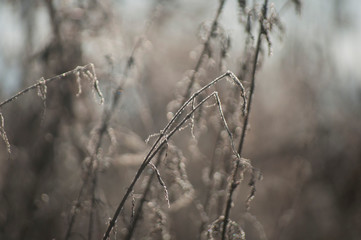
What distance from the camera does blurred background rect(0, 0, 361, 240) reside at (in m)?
1.88

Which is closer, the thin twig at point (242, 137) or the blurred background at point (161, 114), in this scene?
the thin twig at point (242, 137)

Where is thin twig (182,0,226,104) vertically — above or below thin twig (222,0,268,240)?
above

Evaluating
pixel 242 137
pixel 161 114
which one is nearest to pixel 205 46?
pixel 242 137

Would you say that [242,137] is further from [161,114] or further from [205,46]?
[161,114]

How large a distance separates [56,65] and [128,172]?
0.86 metres

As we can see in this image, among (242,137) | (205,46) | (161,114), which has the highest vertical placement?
(161,114)

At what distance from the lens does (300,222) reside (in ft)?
16.4

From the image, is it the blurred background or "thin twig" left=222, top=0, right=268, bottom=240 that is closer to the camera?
"thin twig" left=222, top=0, right=268, bottom=240

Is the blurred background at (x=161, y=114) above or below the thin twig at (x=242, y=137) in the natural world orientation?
above

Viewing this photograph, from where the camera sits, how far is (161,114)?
5180 millimetres

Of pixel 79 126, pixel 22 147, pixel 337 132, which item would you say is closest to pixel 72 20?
pixel 79 126

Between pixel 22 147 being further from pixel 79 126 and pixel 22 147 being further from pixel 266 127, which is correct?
pixel 266 127

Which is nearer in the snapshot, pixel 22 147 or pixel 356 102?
pixel 22 147

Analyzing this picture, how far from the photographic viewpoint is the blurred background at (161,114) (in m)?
1.88
